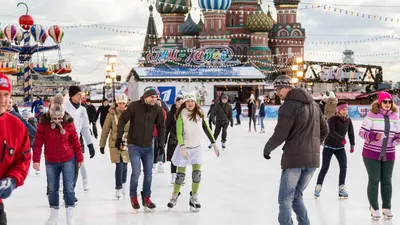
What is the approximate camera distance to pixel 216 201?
833cm

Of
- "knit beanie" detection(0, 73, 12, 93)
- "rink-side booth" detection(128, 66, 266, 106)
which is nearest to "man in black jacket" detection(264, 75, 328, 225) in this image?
"knit beanie" detection(0, 73, 12, 93)

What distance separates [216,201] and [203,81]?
42.5 meters

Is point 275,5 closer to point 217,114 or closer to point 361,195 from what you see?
point 217,114

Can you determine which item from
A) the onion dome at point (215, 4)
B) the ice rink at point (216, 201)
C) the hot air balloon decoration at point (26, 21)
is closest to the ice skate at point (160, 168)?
the ice rink at point (216, 201)

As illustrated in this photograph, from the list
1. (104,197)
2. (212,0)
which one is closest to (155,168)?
(104,197)

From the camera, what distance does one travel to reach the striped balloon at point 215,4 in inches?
2200

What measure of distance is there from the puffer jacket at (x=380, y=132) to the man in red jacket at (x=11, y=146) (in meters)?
4.30

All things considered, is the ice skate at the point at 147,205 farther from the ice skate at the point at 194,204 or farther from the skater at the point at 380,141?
the skater at the point at 380,141

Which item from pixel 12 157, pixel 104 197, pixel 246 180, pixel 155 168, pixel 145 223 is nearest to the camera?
pixel 12 157

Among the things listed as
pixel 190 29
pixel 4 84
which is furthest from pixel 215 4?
pixel 4 84

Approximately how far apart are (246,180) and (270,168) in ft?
5.70

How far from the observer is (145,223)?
23.0 ft

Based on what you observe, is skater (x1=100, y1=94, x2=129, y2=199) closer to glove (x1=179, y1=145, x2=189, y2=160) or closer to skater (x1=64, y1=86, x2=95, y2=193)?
skater (x1=64, y1=86, x2=95, y2=193)

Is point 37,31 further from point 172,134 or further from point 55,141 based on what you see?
point 55,141
